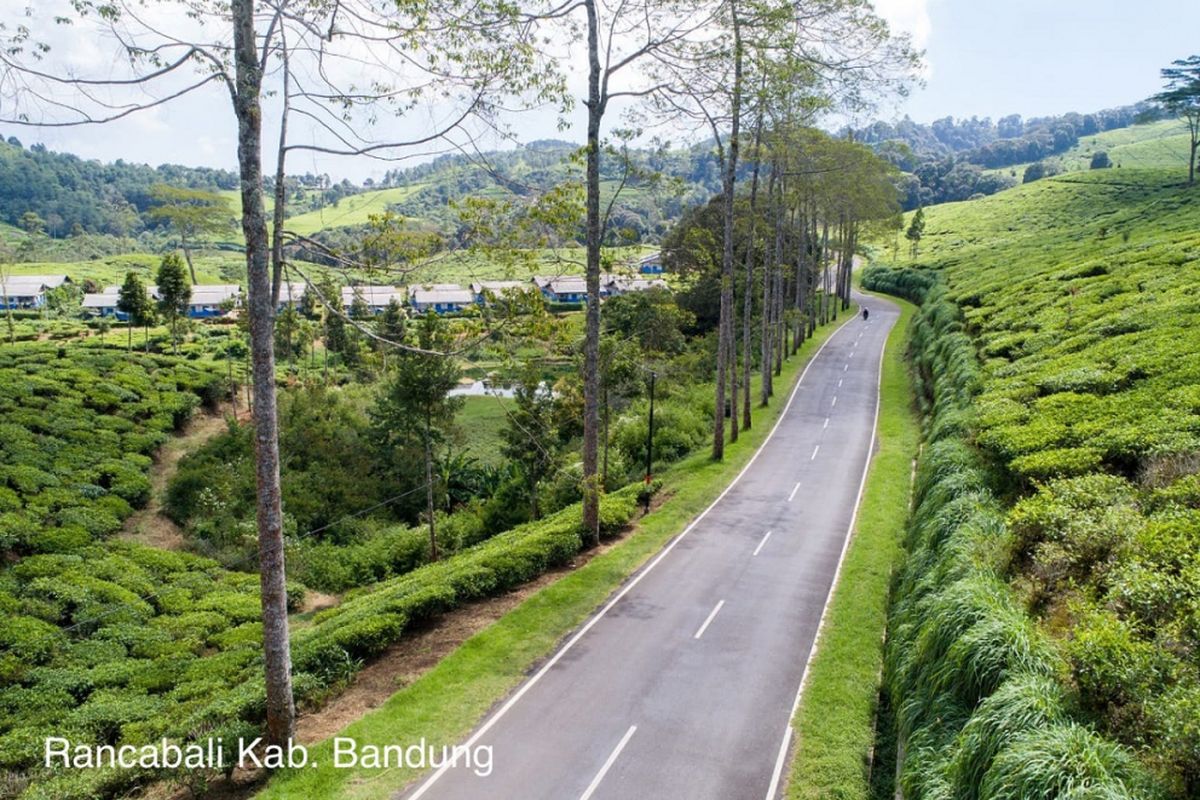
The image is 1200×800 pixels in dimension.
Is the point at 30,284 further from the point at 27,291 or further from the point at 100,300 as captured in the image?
the point at 100,300

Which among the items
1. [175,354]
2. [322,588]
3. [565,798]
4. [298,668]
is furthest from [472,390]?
[565,798]

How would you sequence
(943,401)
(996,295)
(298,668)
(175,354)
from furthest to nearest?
(175,354)
(996,295)
(943,401)
(298,668)

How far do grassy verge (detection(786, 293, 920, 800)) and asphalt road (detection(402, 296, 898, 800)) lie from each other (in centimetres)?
38

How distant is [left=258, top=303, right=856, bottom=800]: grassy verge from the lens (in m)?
10.4

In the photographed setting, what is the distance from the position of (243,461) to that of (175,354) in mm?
26532

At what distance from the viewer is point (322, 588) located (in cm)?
2781

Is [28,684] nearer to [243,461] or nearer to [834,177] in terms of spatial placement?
[243,461]

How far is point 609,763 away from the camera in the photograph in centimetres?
1095

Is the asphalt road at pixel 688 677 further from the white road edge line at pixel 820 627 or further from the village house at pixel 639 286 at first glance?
the village house at pixel 639 286

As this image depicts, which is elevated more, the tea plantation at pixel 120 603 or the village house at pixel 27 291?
the village house at pixel 27 291

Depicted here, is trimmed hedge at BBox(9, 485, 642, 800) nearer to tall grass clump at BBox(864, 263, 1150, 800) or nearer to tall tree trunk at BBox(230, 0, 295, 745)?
tall tree trunk at BBox(230, 0, 295, 745)

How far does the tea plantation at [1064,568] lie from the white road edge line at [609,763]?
14.4 ft

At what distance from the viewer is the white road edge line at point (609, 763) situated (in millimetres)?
10305

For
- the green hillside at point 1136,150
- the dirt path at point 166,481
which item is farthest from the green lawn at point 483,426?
the green hillside at point 1136,150
